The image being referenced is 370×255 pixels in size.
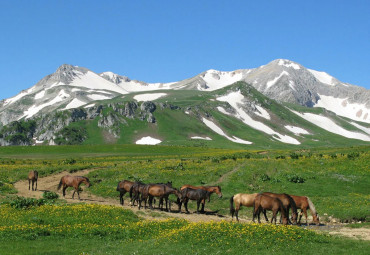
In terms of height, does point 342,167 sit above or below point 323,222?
above

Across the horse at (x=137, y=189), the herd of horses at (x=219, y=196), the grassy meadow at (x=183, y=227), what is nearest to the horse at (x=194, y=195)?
the herd of horses at (x=219, y=196)

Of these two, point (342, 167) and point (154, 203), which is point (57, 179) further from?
point (342, 167)

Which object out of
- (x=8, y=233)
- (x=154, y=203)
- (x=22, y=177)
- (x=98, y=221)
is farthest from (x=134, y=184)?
(x=22, y=177)

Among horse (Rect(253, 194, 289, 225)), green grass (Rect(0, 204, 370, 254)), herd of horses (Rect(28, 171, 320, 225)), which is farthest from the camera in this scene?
herd of horses (Rect(28, 171, 320, 225))

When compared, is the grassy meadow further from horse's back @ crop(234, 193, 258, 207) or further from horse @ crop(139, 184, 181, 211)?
horse's back @ crop(234, 193, 258, 207)

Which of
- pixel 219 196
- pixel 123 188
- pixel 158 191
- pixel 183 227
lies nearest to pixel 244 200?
pixel 219 196

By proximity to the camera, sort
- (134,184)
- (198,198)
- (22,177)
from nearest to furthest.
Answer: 1. (198,198)
2. (134,184)
3. (22,177)

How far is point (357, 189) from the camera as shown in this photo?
42.6 m

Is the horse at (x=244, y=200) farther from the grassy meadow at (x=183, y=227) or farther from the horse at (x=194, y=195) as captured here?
the horse at (x=194, y=195)

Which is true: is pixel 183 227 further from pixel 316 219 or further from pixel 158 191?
pixel 316 219

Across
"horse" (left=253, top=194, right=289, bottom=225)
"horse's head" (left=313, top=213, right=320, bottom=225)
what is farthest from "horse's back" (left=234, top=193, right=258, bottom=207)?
"horse's head" (left=313, top=213, right=320, bottom=225)

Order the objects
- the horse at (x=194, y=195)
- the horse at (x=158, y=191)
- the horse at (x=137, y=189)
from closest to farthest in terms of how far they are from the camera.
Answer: the horse at (x=194, y=195) → the horse at (x=158, y=191) → the horse at (x=137, y=189)

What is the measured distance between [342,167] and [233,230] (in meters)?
37.1

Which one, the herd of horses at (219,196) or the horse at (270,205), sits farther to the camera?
the herd of horses at (219,196)
